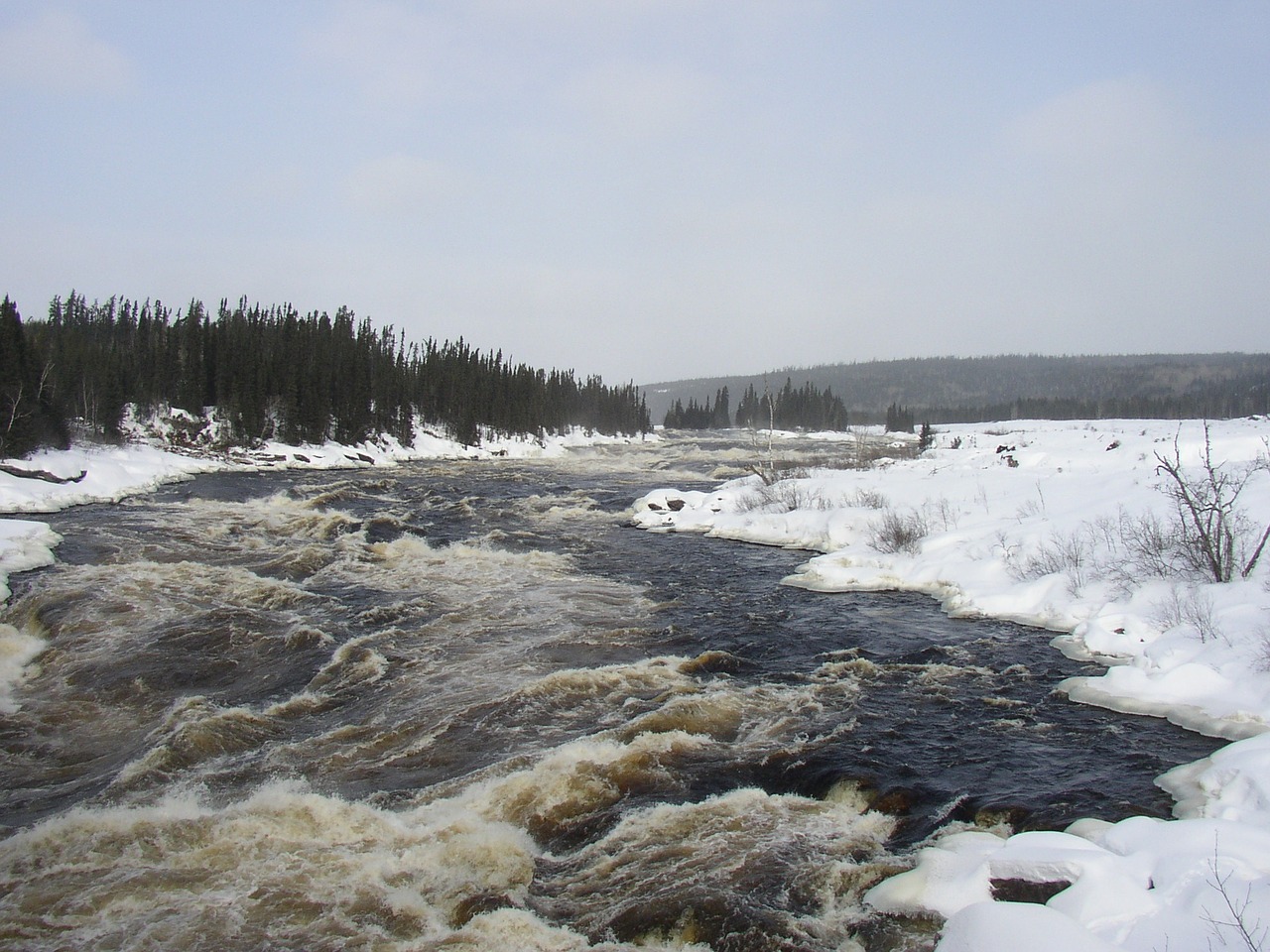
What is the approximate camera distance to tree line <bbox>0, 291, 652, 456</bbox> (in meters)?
32.2

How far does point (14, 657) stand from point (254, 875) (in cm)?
748

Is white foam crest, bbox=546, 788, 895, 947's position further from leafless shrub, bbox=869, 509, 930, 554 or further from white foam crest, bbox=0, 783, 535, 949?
leafless shrub, bbox=869, 509, 930, 554

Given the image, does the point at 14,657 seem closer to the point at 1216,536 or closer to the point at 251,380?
the point at 1216,536

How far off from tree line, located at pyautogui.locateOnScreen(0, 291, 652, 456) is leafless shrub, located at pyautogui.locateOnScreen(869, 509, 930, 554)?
107 feet

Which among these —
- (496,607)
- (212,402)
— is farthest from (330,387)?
(496,607)

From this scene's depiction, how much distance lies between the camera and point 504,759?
7.17 metres

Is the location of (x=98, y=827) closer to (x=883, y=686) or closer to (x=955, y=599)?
(x=883, y=686)

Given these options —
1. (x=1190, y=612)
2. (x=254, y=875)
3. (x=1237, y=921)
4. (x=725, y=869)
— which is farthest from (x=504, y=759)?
(x=1190, y=612)

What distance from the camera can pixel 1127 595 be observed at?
37.3 ft

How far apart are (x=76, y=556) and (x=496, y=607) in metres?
9.92

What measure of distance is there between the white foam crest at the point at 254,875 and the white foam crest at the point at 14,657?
12.7ft

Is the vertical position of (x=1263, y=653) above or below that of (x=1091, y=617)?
above

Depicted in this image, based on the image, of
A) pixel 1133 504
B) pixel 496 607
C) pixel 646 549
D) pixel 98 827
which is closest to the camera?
pixel 98 827

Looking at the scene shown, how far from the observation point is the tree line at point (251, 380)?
1270 inches
